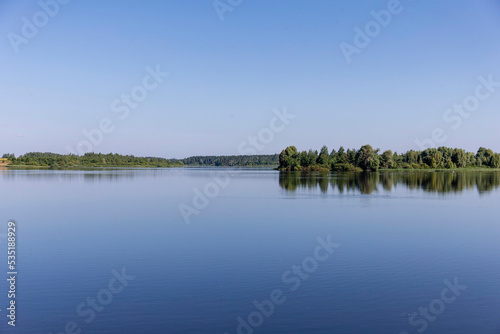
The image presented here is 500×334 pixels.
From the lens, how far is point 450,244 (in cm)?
1422

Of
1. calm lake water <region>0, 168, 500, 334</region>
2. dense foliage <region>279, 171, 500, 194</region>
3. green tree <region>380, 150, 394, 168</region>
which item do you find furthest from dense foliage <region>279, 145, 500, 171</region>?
calm lake water <region>0, 168, 500, 334</region>

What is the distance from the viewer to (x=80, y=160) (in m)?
147

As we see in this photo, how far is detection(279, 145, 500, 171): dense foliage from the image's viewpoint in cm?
10622

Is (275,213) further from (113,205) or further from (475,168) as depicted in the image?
(475,168)

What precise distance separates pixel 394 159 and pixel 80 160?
111 meters

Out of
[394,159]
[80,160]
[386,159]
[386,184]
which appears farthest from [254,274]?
[80,160]

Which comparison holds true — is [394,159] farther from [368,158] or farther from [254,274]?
[254,274]

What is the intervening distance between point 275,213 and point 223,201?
742 cm

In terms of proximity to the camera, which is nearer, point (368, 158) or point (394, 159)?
point (368, 158)

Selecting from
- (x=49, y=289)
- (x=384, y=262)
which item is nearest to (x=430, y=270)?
(x=384, y=262)

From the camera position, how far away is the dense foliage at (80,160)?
134 meters

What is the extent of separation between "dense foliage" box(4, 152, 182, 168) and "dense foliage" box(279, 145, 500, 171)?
2981 inches

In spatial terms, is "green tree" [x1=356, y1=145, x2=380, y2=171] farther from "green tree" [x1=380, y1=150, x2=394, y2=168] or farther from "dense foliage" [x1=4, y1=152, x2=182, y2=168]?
"dense foliage" [x1=4, y1=152, x2=182, y2=168]

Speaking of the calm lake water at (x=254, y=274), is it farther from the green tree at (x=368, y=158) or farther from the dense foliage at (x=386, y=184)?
the green tree at (x=368, y=158)
